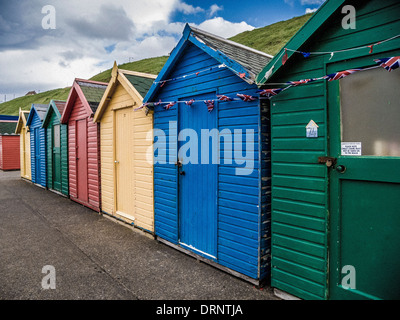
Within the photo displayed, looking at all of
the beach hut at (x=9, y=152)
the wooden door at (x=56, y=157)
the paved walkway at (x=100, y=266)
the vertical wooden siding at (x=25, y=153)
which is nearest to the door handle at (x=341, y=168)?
the paved walkway at (x=100, y=266)

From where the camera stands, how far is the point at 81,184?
9688 millimetres

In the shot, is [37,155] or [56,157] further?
[37,155]

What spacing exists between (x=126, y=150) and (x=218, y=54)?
150 inches

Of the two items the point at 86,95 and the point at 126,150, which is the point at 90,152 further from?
the point at 126,150

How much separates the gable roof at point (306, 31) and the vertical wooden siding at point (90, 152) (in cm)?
615

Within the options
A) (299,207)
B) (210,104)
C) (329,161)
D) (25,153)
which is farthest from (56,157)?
(329,161)

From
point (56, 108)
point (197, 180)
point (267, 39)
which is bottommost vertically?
point (197, 180)

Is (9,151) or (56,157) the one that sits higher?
(9,151)

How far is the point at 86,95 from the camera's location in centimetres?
891

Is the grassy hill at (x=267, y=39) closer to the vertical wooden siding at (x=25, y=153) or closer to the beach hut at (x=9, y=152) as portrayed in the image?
the beach hut at (x=9, y=152)

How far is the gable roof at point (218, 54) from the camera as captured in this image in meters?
3.90

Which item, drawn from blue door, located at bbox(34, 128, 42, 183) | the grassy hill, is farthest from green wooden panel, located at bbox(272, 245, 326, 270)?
the grassy hill
